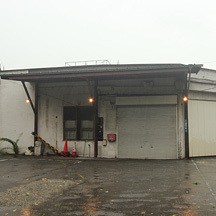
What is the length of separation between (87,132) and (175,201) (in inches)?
395

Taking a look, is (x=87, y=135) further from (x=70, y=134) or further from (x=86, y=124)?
(x=70, y=134)

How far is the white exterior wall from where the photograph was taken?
57.1 feet

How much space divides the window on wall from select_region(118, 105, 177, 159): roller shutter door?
5.96 feet

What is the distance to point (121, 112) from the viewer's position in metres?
15.9

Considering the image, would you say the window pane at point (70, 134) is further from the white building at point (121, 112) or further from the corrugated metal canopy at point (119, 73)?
the corrugated metal canopy at point (119, 73)

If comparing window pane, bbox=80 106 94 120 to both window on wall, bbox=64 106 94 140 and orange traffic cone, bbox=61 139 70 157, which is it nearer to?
window on wall, bbox=64 106 94 140

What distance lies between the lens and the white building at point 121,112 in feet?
50.0

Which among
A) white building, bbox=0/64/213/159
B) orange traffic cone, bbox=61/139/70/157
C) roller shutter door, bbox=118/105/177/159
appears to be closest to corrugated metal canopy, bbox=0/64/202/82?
white building, bbox=0/64/213/159

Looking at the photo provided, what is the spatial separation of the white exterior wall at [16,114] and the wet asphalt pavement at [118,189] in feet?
15.0

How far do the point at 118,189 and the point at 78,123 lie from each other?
8778mm

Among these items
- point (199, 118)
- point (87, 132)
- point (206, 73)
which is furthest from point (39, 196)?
point (206, 73)

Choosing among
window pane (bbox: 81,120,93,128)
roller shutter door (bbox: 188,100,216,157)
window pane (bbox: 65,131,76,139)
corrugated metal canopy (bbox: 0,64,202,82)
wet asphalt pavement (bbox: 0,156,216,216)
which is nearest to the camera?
wet asphalt pavement (bbox: 0,156,216,216)

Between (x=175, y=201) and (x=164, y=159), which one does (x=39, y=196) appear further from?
(x=164, y=159)

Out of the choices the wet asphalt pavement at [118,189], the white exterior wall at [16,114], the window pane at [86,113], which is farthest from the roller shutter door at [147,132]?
the white exterior wall at [16,114]
